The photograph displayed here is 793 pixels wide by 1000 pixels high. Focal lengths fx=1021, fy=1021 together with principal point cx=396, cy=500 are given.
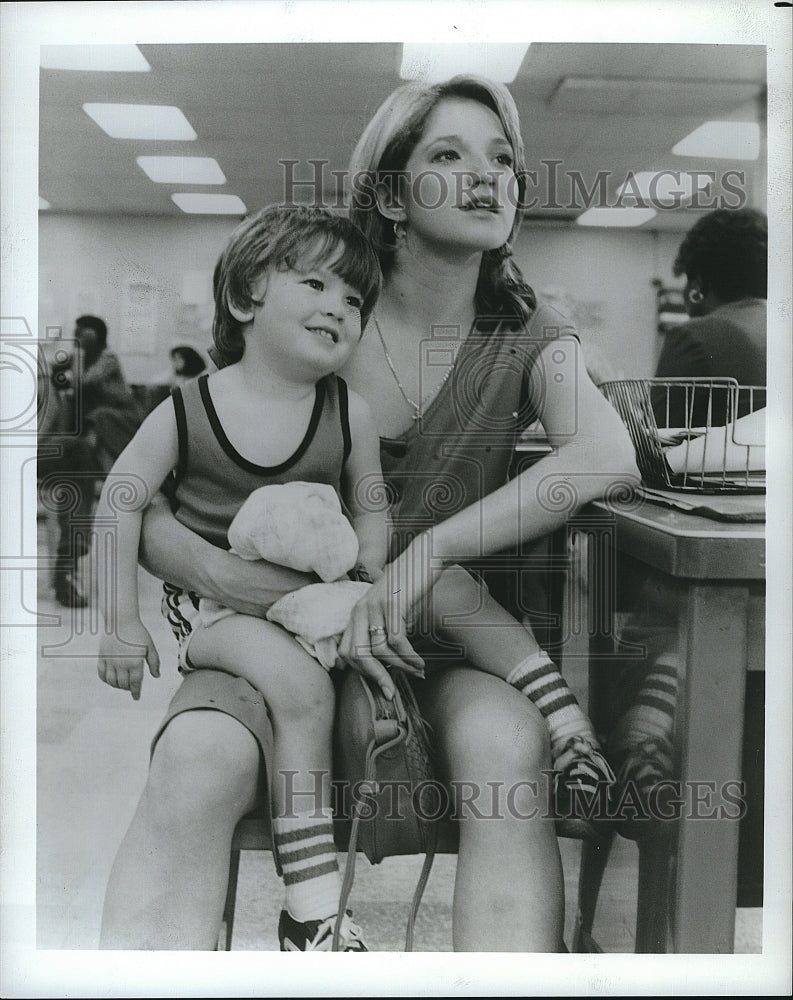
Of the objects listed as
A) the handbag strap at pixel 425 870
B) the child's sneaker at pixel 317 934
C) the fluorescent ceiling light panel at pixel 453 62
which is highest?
the fluorescent ceiling light panel at pixel 453 62

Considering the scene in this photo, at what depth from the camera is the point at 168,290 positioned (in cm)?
191

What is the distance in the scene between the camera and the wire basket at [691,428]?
75.7 inches

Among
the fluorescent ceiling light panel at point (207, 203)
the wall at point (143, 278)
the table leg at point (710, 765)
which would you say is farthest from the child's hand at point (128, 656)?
the table leg at point (710, 765)

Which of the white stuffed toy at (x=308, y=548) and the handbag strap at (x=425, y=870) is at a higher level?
the white stuffed toy at (x=308, y=548)

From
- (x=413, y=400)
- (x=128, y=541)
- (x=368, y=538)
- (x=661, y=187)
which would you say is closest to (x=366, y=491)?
(x=368, y=538)

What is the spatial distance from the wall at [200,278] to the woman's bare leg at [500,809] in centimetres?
68

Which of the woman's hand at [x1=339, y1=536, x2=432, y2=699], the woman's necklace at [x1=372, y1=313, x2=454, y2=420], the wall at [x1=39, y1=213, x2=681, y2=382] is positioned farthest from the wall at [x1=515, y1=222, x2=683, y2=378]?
the woman's hand at [x1=339, y1=536, x2=432, y2=699]

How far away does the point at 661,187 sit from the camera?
1.92m

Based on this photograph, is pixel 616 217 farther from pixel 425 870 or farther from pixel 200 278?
pixel 425 870

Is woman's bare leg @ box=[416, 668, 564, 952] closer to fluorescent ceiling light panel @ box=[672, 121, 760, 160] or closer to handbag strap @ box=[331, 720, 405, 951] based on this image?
handbag strap @ box=[331, 720, 405, 951]

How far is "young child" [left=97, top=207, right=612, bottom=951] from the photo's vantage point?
1.90m

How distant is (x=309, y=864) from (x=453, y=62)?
5.05 feet

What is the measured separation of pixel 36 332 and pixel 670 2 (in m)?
1.36

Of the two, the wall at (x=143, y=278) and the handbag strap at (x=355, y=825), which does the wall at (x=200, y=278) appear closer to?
the wall at (x=143, y=278)
